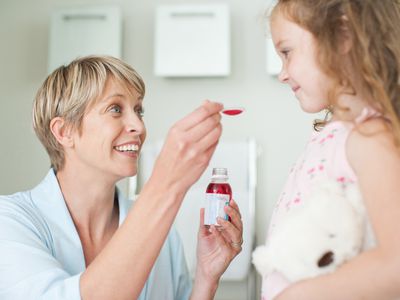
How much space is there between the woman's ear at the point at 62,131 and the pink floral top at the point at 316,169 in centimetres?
67

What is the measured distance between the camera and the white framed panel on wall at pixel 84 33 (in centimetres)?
257

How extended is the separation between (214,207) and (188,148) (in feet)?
0.84

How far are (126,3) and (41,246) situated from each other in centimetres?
180

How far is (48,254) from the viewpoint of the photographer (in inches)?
44.4

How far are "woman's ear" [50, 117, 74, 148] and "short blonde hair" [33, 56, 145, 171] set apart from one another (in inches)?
0.5

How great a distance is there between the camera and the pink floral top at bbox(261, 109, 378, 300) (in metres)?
0.82

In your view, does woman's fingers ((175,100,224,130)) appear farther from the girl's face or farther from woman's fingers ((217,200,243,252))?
woman's fingers ((217,200,243,252))

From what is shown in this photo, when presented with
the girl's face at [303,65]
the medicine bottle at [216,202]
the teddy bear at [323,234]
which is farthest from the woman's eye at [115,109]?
the teddy bear at [323,234]

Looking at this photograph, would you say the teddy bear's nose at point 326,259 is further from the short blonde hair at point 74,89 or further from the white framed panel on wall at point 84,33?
the white framed panel on wall at point 84,33

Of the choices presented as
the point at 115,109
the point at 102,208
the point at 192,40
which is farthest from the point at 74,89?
the point at 192,40

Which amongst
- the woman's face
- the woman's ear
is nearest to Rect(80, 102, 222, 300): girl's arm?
the woman's face

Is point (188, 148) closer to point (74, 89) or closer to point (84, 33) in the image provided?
point (74, 89)

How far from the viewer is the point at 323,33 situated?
895 millimetres

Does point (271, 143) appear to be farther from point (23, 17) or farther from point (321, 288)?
point (321, 288)
